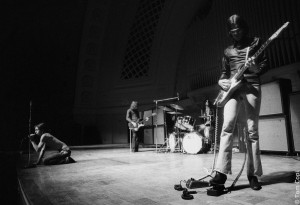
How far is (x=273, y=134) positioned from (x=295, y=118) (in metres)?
0.58

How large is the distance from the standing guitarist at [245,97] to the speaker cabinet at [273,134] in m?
2.78

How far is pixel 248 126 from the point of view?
231 centimetres

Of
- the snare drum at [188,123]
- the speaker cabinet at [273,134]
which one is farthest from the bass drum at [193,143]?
the speaker cabinet at [273,134]

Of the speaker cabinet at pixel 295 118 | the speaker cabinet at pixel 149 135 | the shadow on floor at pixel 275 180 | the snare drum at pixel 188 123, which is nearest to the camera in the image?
the shadow on floor at pixel 275 180

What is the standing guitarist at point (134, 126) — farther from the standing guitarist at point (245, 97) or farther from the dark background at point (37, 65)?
the dark background at point (37, 65)

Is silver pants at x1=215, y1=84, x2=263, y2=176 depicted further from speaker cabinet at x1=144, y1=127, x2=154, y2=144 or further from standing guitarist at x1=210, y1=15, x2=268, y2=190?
speaker cabinet at x1=144, y1=127, x2=154, y2=144

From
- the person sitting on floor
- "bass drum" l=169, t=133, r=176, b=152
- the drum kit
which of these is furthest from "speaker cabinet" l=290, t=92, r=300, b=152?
the person sitting on floor

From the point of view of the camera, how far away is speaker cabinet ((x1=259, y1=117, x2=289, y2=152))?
4578 mm

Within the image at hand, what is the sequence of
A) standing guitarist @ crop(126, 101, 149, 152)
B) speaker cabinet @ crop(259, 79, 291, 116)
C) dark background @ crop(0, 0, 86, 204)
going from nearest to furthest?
speaker cabinet @ crop(259, 79, 291, 116) < standing guitarist @ crop(126, 101, 149, 152) < dark background @ crop(0, 0, 86, 204)

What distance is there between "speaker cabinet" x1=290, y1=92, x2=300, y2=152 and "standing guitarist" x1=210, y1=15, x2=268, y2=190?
103 inches

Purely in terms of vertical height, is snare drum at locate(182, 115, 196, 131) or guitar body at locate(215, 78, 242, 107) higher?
guitar body at locate(215, 78, 242, 107)

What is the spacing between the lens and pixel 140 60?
12.9 m

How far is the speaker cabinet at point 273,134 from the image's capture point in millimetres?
4578

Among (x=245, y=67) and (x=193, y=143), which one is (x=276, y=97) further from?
(x=245, y=67)
